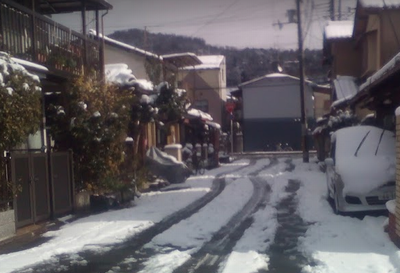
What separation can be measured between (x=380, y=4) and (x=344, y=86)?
27.3 ft

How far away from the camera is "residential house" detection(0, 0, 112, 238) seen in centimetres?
1181

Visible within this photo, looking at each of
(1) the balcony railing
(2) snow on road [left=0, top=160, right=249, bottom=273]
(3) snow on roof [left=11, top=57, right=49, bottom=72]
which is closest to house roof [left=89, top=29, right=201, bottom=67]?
(1) the balcony railing

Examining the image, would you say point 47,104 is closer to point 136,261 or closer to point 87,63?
point 87,63

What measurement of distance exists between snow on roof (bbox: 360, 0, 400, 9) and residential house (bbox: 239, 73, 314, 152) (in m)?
32.5

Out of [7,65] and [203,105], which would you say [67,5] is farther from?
[203,105]

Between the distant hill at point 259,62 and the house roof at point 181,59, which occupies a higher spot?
the distant hill at point 259,62

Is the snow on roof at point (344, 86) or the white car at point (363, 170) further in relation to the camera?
the snow on roof at point (344, 86)

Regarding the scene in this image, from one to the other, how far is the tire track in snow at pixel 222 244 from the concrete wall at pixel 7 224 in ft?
12.3

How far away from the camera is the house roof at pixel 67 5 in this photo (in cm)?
1678

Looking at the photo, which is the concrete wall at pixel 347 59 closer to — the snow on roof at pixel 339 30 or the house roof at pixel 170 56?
the snow on roof at pixel 339 30

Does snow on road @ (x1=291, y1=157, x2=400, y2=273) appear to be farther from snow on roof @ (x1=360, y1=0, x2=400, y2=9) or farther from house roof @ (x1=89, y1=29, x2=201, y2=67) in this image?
house roof @ (x1=89, y1=29, x2=201, y2=67)

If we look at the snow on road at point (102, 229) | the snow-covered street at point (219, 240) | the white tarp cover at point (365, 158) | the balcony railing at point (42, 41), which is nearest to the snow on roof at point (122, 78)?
the balcony railing at point (42, 41)

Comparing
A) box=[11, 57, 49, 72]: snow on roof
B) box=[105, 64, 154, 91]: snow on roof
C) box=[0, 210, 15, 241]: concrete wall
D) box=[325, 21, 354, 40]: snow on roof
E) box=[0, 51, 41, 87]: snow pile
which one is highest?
box=[325, 21, 354, 40]: snow on roof

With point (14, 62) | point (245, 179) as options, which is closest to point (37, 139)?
point (14, 62)
